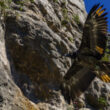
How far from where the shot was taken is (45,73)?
7.01 m

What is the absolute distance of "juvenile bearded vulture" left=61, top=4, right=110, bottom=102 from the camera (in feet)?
23.8

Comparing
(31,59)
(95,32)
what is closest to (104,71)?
(95,32)

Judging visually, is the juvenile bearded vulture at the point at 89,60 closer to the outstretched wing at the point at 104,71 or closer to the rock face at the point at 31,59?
the outstretched wing at the point at 104,71

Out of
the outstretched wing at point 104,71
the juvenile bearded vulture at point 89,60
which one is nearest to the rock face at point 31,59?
the juvenile bearded vulture at point 89,60

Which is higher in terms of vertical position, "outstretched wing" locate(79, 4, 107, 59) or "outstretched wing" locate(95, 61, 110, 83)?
"outstretched wing" locate(79, 4, 107, 59)

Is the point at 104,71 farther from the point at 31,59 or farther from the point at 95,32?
A: the point at 31,59

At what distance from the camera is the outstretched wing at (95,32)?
7.18 meters

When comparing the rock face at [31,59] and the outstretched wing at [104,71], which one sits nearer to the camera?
the rock face at [31,59]

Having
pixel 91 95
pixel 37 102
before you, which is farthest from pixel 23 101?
pixel 91 95

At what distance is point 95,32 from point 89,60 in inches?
41.2

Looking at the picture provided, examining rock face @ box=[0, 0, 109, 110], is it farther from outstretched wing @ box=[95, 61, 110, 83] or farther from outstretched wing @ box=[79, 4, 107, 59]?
outstretched wing @ box=[95, 61, 110, 83]

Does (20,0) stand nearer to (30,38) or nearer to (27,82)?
(30,38)

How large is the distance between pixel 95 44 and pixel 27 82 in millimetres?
2379

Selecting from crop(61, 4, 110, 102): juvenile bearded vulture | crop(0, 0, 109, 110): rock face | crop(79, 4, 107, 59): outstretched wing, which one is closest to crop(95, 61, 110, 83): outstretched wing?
crop(61, 4, 110, 102): juvenile bearded vulture
